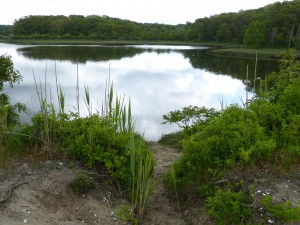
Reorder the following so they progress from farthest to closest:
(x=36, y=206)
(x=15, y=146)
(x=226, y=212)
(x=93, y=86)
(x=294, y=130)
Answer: (x=93, y=86), (x=15, y=146), (x=294, y=130), (x=36, y=206), (x=226, y=212)

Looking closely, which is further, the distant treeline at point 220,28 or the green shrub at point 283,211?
the distant treeline at point 220,28

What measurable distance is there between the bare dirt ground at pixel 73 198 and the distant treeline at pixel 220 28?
63808mm

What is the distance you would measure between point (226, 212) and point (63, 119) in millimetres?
2951

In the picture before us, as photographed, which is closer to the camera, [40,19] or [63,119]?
[63,119]

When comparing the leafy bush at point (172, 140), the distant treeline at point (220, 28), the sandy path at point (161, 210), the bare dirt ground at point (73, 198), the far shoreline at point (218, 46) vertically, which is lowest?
the leafy bush at point (172, 140)

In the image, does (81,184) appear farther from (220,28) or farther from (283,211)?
(220,28)

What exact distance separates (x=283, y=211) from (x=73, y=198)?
8.30 ft

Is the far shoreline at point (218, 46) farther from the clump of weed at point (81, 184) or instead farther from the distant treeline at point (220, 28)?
the clump of weed at point (81, 184)

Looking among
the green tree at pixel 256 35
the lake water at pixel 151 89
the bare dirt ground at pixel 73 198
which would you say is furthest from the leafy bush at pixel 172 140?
the green tree at pixel 256 35

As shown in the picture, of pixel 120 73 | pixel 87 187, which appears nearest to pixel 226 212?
pixel 87 187

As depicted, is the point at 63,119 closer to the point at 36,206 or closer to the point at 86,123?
the point at 86,123

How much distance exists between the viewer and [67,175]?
4.61 meters

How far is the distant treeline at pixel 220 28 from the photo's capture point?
68.6 m

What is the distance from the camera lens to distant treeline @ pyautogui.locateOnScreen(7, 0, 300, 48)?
68.6 metres
